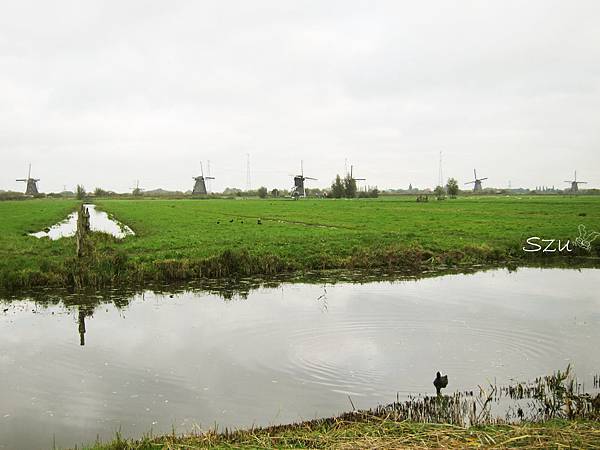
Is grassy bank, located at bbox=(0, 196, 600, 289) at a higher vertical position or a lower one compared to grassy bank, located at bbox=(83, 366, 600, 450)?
higher

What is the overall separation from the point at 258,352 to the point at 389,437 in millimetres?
5805

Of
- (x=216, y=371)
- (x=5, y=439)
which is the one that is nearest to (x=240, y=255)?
(x=216, y=371)

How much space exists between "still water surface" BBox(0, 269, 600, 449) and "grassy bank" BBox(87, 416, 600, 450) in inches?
37.0

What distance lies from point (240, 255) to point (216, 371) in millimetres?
13037

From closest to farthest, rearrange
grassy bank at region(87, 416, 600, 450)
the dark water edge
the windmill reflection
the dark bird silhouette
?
grassy bank at region(87, 416, 600, 450)
the dark bird silhouette
the windmill reflection
the dark water edge

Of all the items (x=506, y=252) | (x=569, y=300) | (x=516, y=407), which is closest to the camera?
(x=516, y=407)

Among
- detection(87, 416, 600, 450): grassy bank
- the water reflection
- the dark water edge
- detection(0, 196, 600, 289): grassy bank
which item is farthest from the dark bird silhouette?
the water reflection

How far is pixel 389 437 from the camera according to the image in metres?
7.07

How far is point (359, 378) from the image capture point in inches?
412

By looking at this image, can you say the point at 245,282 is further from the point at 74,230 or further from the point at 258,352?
the point at 74,230

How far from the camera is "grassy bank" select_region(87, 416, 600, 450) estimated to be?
6664mm

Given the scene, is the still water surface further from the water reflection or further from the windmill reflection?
the water reflection

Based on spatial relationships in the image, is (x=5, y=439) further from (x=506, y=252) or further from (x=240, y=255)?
(x=506, y=252)

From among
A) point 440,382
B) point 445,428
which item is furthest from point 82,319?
point 445,428
